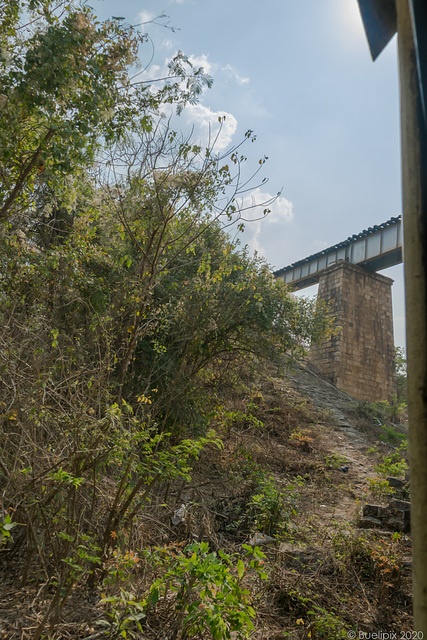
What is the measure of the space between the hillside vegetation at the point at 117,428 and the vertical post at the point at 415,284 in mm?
2295

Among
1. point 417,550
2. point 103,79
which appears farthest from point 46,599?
point 103,79

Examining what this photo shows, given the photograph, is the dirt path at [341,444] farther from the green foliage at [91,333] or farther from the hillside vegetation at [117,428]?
the green foliage at [91,333]

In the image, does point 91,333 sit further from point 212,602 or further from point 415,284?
point 415,284

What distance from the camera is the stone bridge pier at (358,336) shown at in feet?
60.1

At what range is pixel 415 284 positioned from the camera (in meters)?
0.54

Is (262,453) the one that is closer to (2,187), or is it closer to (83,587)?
(83,587)

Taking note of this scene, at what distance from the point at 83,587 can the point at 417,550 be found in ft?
11.9

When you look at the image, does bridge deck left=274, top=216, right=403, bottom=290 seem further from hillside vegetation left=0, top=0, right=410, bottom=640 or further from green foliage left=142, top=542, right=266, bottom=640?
green foliage left=142, top=542, right=266, bottom=640

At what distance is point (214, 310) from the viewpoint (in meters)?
7.27

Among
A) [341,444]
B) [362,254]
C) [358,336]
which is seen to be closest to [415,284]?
[341,444]

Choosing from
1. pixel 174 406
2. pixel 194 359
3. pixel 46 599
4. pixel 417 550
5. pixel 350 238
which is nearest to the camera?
pixel 417 550

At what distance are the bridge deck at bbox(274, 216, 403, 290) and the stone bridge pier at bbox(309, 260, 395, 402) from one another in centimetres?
64

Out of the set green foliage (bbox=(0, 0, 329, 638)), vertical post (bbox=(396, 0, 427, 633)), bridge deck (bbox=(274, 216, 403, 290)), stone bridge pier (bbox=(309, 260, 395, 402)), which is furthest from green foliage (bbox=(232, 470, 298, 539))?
bridge deck (bbox=(274, 216, 403, 290))

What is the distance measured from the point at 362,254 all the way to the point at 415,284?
20326mm
